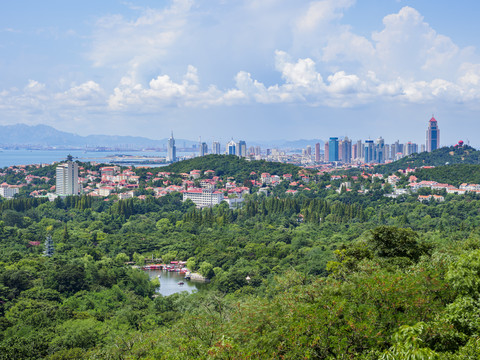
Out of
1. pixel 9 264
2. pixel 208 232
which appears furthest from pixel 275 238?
pixel 9 264

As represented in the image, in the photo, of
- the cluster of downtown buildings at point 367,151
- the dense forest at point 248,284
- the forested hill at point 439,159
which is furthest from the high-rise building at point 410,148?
the dense forest at point 248,284

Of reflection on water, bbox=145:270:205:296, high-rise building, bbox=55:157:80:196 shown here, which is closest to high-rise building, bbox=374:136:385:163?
high-rise building, bbox=55:157:80:196

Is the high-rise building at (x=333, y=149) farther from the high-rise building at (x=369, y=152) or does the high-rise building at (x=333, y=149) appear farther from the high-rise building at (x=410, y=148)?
the high-rise building at (x=410, y=148)

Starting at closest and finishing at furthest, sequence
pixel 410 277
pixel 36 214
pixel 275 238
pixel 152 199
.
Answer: pixel 410 277
pixel 275 238
pixel 36 214
pixel 152 199

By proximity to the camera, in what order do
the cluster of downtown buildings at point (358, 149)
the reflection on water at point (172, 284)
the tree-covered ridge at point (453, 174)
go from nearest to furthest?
the reflection on water at point (172, 284) < the tree-covered ridge at point (453, 174) < the cluster of downtown buildings at point (358, 149)

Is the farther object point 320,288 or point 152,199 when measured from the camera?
point 152,199

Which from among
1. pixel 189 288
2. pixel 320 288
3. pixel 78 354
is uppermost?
pixel 320 288

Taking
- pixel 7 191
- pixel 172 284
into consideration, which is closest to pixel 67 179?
pixel 7 191

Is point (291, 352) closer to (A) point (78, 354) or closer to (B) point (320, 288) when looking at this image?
(B) point (320, 288)
